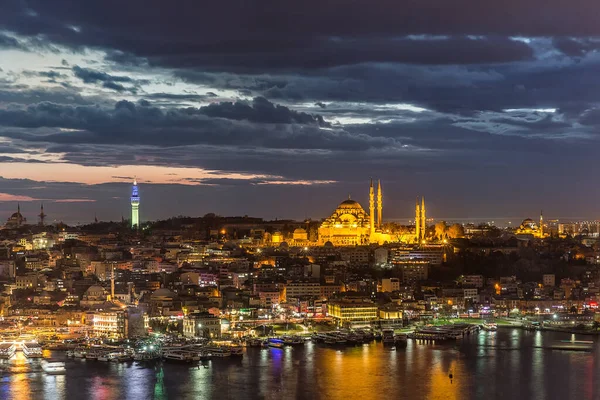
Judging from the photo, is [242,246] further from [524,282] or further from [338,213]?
[524,282]

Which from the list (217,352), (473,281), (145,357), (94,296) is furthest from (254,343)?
(473,281)

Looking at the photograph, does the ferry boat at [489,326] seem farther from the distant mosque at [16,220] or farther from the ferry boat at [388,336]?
the distant mosque at [16,220]

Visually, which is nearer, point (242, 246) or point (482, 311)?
point (482, 311)

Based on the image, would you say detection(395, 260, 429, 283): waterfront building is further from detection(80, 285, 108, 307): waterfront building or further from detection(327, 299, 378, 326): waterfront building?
detection(80, 285, 108, 307): waterfront building

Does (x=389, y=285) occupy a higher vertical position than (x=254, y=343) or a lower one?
higher

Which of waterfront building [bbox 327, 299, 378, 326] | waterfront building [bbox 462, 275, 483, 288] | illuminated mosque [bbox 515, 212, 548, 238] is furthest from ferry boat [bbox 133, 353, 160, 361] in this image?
illuminated mosque [bbox 515, 212, 548, 238]

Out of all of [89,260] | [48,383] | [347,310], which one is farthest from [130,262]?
[48,383]

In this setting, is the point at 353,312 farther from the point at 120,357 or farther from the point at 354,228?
the point at 354,228
